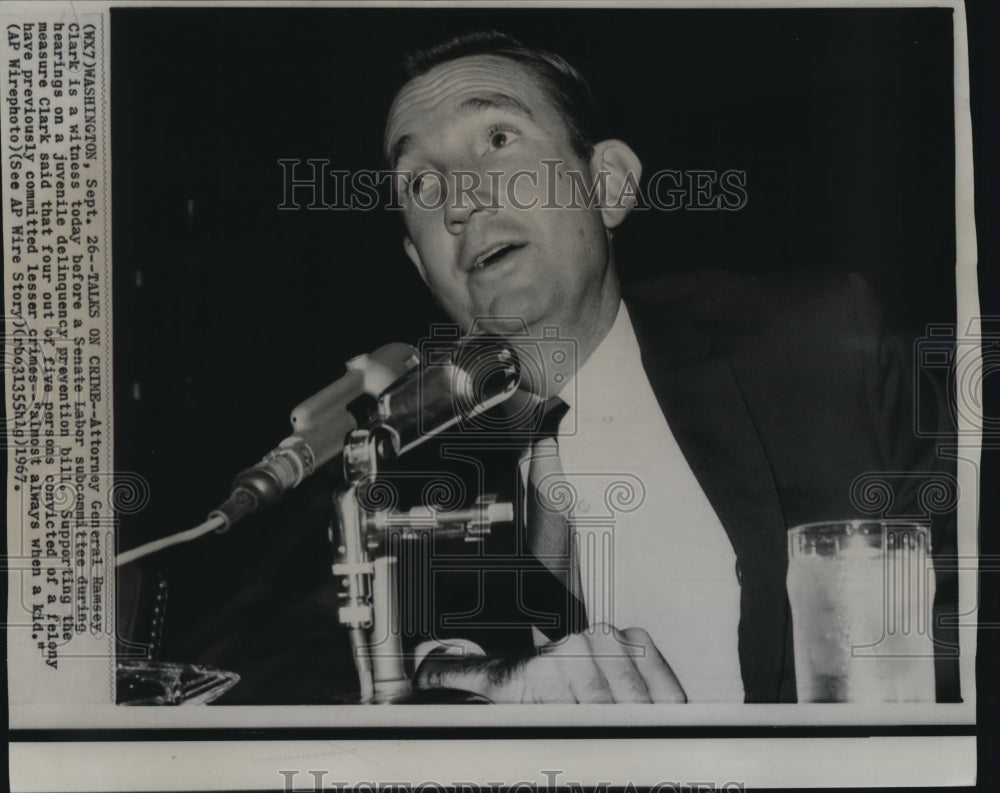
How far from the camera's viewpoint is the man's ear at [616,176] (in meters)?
1.33

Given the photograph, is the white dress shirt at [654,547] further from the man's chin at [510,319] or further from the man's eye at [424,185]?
the man's eye at [424,185]

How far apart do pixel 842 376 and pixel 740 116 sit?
423 millimetres

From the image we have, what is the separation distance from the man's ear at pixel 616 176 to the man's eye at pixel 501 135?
0.12 metres

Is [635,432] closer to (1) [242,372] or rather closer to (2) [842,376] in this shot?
(2) [842,376]

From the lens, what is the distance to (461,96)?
1.32 metres

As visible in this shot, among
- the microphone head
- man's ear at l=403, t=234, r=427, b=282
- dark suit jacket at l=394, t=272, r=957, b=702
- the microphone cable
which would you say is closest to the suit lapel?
dark suit jacket at l=394, t=272, r=957, b=702

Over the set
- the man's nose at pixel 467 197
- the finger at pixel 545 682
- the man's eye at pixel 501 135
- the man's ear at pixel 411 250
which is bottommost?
the finger at pixel 545 682

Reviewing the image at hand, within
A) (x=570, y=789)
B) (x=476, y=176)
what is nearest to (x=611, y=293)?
(x=476, y=176)

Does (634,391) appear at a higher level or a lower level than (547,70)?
lower

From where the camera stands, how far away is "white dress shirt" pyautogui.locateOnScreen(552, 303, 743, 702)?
4.36ft

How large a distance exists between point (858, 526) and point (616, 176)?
0.64 metres

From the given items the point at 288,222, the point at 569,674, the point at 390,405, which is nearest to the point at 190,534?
the point at 390,405

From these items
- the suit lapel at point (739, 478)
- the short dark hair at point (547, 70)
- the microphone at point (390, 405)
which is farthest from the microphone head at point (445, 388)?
the short dark hair at point (547, 70)

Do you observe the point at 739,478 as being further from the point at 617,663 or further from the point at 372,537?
the point at 372,537
